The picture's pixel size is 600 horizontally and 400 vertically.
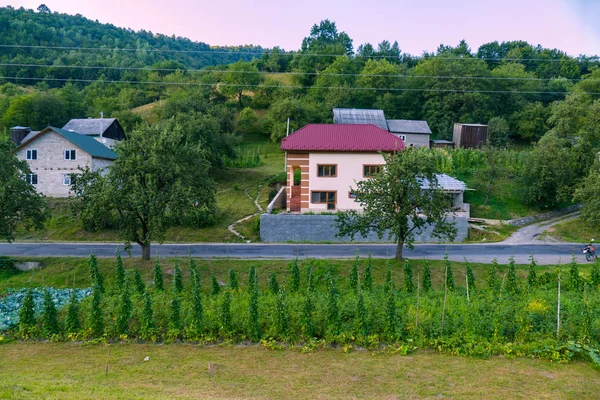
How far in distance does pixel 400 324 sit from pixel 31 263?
21629mm

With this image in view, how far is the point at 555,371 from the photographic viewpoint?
1259 centimetres

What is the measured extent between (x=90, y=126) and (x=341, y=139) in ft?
110

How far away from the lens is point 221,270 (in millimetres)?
24281

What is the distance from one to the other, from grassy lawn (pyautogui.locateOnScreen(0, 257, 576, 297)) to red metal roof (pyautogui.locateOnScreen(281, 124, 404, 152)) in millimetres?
12173

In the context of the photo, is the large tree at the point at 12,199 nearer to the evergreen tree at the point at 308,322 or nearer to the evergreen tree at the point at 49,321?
the evergreen tree at the point at 49,321

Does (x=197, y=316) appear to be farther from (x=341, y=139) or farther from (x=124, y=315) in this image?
(x=341, y=139)

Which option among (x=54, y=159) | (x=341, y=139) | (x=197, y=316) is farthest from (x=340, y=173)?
(x=54, y=159)

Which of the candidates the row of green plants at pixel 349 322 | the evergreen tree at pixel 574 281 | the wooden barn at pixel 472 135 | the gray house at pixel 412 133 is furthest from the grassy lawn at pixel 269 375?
the gray house at pixel 412 133

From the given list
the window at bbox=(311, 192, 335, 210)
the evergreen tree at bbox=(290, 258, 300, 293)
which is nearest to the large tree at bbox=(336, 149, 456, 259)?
the evergreen tree at bbox=(290, 258, 300, 293)

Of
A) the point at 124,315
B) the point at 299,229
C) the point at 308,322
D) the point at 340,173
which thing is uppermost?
the point at 340,173

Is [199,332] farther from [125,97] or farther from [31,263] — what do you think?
[125,97]

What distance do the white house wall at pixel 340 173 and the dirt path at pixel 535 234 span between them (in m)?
11.1

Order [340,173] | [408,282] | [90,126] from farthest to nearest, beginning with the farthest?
[90,126] → [340,173] → [408,282]

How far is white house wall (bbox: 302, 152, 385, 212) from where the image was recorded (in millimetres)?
35188
